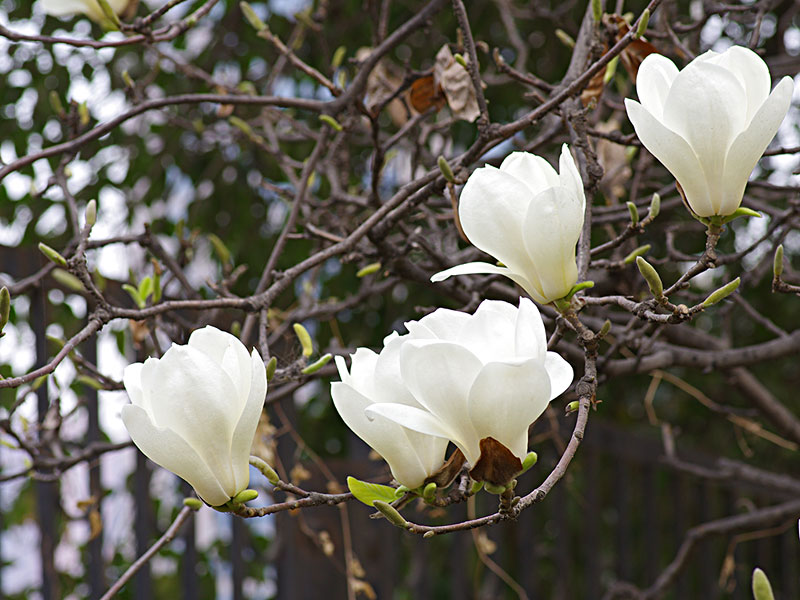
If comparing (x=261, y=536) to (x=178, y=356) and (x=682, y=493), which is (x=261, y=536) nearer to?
(x=682, y=493)

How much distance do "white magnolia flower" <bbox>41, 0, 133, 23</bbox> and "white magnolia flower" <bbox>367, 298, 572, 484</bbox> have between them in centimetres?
64

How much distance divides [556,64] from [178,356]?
1653 mm

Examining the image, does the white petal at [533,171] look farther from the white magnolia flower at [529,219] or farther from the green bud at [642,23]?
the green bud at [642,23]

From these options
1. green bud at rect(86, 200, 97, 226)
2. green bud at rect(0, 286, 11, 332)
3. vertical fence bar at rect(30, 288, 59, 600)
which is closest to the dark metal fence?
vertical fence bar at rect(30, 288, 59, 600)

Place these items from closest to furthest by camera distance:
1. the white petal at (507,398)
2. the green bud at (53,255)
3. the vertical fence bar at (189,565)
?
the white petal at (507,398) → the green bud at (53,255) → the vertical fence bar at (189,565)

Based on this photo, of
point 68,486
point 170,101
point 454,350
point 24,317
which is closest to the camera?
point 454,350

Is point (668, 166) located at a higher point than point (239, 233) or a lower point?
higher

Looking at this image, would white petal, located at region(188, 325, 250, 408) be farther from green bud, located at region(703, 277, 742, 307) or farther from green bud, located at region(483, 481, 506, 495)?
green bud, located at region(703, 277, 742, 307)

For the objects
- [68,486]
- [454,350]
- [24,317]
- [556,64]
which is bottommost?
[68,486]

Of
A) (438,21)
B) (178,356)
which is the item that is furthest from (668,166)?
(438,21)

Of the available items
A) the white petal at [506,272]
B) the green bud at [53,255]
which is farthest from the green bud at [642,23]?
the green bud at [53,255]

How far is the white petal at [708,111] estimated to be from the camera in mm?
461

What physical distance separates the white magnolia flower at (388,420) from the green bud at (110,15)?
21.9 inches

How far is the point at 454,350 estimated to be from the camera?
16.0 inches
